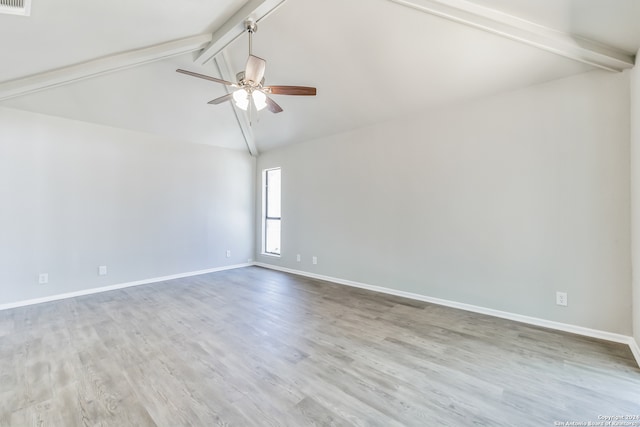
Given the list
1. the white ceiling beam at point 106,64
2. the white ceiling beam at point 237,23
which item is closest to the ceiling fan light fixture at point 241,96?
the white ceiling beam at point 237,23

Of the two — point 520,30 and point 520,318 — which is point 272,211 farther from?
point 520,30

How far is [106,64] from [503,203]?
473cm

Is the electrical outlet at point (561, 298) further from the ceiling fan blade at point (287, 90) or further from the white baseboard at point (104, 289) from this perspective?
the white baseboard at point (104, 289)

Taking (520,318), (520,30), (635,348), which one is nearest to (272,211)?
(520,318)

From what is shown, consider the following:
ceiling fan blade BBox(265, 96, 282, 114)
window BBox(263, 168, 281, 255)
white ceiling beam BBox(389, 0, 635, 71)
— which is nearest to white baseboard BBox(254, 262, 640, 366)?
window BBox(263, 168, 281, 255)

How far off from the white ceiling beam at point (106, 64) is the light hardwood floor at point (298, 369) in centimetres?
265

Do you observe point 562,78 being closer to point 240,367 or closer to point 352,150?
point 352,150

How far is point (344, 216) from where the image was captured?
14.7 feet

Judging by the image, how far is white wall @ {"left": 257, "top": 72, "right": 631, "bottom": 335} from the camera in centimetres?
251

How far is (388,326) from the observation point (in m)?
2.80

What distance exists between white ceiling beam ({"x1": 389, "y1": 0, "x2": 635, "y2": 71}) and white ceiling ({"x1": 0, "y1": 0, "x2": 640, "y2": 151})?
0.06 metres

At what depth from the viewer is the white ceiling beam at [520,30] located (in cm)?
220

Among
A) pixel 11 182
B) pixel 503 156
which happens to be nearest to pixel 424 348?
pixel 503 156

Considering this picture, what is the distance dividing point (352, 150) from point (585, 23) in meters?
2.81
